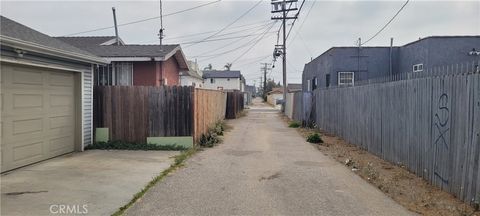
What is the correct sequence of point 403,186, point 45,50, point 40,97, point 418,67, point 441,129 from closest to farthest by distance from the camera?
point 441,129
point 403,186
point 45,50
point 40,97
point 418,67

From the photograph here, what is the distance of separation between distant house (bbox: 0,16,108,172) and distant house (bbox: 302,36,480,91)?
17.3m

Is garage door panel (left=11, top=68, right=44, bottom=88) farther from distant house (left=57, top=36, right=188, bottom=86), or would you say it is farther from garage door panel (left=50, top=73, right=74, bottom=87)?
distant house (left=57, top=36, right=188, bottom=86)

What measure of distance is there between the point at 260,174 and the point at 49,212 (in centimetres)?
448

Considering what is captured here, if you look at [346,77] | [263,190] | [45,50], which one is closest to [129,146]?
[45,50]

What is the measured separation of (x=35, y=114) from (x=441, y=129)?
8.63 m

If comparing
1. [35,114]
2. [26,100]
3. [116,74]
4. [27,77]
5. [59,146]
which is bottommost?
[59,146]

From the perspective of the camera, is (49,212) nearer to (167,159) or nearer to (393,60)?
(167,159)

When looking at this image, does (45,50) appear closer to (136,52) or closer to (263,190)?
(263,190)

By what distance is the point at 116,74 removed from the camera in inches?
693

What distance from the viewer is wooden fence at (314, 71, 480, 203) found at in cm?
635

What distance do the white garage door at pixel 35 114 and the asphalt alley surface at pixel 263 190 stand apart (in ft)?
11.5

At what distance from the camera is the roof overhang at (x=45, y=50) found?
→ 8.41m

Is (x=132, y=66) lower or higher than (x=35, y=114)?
higher

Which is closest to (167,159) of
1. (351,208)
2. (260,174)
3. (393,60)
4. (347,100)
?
(260,174)
